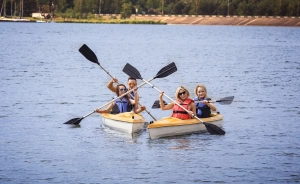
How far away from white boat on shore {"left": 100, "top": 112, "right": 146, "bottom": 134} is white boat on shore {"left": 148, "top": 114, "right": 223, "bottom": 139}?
0.67m

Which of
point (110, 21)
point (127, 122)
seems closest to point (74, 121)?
point (127, 122)

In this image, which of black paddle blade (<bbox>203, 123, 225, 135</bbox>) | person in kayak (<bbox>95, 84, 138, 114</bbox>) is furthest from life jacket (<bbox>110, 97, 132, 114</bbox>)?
black paddle blade (<bbox>203, 123, 225, 135</bbox>)

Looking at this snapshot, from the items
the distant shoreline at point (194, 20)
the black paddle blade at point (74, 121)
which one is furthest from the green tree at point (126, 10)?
the black paddle blade at point (74, 121)

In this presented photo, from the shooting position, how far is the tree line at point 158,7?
16325 cm

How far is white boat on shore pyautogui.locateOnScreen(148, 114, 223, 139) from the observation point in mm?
20547

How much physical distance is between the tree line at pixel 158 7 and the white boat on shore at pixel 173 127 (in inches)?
5503

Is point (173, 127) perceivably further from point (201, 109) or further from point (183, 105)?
point (201, 109)

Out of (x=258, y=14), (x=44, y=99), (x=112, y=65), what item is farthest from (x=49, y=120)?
(x=258, y=14)

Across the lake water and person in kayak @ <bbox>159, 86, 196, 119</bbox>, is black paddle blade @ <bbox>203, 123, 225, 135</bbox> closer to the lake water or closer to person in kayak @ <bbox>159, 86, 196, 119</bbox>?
the lake water

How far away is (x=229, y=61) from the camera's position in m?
55.2

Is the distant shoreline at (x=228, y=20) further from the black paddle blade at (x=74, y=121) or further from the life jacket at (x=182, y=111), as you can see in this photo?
the life jacket at (x=182, y=111)

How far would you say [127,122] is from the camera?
69.5ft

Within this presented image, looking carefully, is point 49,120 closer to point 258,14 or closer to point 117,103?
point 117,103

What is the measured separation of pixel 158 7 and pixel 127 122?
165996mm
